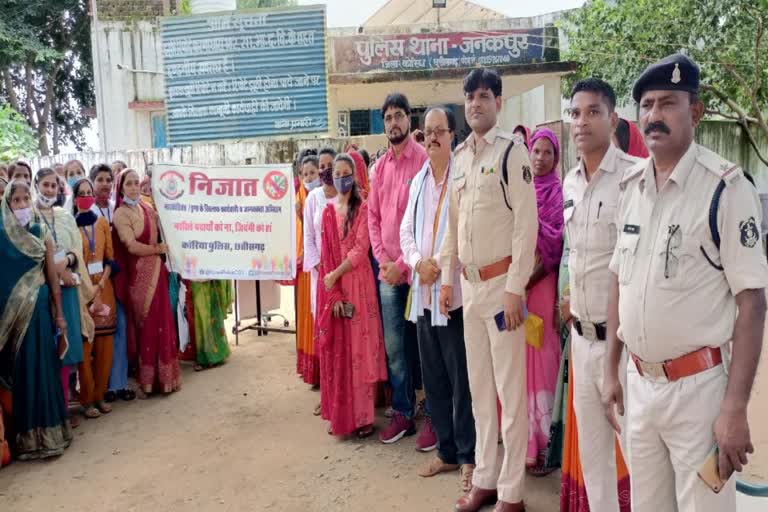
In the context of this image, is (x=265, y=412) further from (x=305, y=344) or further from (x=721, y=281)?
(x=721, y=281)

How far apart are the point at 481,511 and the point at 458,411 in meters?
0.54

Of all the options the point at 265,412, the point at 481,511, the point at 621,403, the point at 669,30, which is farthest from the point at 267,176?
the point at 669,30

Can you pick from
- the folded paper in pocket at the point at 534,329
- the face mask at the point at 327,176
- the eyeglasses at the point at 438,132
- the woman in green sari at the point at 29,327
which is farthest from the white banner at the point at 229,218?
the folded paper in pocket at the point at 534,329

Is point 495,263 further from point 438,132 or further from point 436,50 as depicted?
point 436,50

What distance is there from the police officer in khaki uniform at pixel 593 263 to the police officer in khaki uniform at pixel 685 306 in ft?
1.54

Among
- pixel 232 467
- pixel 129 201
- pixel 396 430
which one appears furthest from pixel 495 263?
pixel 129 201

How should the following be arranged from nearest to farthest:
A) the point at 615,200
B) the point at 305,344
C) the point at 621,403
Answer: the point at 621,403 → the point at 615,200 → the point at 305,344

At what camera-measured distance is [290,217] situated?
232 inches

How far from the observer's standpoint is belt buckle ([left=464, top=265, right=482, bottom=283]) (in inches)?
121

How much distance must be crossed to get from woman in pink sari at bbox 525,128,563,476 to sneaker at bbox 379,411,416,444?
0.97m

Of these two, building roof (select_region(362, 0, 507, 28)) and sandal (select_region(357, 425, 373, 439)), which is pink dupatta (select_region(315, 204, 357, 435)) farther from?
building roof (select_region(362, 0, 507, 28))

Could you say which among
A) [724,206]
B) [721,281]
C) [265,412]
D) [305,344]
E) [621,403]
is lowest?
[265,412]

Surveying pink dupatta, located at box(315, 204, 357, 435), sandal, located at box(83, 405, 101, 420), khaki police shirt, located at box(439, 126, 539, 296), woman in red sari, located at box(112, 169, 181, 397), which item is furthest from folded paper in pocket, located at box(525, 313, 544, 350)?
sandal, located at box(83, 405, 101, 420)

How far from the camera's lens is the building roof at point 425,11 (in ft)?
64.2
